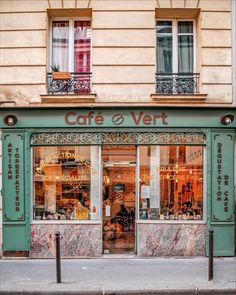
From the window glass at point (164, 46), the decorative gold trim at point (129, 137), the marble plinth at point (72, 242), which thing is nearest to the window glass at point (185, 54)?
the window glass at point (164, 46)

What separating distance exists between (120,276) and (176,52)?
5.89 m

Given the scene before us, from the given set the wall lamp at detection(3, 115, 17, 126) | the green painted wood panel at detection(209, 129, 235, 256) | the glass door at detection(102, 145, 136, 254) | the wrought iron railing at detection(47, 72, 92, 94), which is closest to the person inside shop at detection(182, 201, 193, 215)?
the green painted wood panel at detection(209, 129, 235, 256)

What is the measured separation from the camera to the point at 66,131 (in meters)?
11.0

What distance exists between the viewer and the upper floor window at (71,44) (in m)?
11.5

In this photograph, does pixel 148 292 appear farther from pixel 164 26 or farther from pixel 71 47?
pixel 164 26

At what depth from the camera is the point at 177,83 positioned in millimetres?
11297

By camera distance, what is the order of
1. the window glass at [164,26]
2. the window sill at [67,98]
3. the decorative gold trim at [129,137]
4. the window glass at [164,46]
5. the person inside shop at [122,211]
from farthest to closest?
1. the window glass at [164,26]
2. the window glass at [164,46]
3. the person inside shop at [122,211]
4. the decorative gold trim at [129,137]
5. the window sill at [67,98]

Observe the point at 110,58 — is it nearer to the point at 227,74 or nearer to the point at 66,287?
the point at 227,74

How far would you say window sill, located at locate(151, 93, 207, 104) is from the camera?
10867 mm

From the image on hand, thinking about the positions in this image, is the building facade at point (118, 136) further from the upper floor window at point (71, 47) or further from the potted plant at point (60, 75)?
the upper floor window at point (71, 47)

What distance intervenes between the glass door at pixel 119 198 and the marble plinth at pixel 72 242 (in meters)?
0.35

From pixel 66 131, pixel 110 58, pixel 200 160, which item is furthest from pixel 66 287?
pixel 110 58

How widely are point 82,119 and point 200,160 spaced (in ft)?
10.3

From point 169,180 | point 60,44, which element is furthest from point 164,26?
point 169,180
